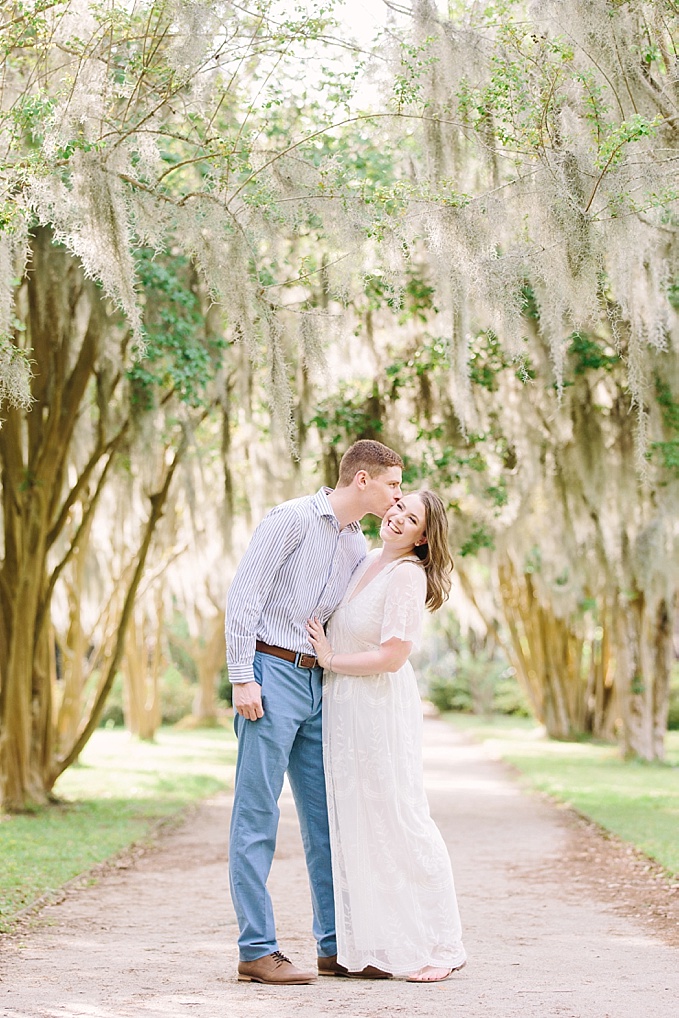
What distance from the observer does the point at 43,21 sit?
5.14 m

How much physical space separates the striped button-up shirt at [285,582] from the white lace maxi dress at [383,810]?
144 millimetres

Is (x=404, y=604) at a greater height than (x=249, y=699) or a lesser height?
greater

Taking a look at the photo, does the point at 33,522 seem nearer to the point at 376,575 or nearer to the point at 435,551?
the point at 376,575

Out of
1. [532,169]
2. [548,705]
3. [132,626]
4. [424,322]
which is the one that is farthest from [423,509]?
[548,705]

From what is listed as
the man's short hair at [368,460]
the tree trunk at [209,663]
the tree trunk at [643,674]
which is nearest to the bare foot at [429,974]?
the man's short hair at [368,460]

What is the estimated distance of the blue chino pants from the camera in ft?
12.6

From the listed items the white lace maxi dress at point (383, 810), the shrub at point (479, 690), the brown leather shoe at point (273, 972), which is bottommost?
the shrub at point (479, 690)

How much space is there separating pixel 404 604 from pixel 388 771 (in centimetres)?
59

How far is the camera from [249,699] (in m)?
3.85

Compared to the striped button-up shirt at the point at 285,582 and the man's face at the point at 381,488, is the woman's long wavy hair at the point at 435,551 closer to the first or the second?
the man's face at the point at 381,488

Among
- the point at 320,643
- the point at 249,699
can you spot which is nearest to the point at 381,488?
the point at 320,643

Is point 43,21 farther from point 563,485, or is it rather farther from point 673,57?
point 563,485

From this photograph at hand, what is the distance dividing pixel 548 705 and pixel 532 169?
15.8 meters

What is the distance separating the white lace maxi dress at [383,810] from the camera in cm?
386
